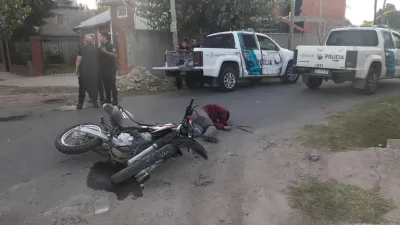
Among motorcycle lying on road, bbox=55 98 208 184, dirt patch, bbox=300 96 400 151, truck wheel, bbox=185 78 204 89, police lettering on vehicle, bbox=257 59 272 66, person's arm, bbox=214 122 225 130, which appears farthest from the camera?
truck wheel, bbox=185 78 204 89

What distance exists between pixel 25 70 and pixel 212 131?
52.5 feet

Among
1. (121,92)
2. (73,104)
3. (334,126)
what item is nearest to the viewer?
(334,126)

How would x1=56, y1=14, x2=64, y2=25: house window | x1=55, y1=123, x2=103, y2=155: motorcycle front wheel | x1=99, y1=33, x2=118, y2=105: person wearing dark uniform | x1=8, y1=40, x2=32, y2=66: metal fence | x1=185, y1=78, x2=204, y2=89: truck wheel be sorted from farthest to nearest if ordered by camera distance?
x1=56, y1=14, x2=64, y2=25: house window, x1=8, y1=40, x2=32, y2=66: metal fence, x1=185, y1=78, x2=204, y2=89: truck wheel, x1=99, y1=33, x2=118, y2=105: person wearing dark uniform, x1=55, y1=123, x2=103, y2=155: motorcycle front wheel

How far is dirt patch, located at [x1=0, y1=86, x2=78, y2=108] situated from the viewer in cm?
1019

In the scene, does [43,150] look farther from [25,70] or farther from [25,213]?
[25,70]

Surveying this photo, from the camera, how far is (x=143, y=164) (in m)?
4.32

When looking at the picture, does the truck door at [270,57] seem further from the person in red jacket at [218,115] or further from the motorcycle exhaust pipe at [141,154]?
the motorcycle exhaust pipe at [141,154]

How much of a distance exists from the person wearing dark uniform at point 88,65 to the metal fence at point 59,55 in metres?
11.6

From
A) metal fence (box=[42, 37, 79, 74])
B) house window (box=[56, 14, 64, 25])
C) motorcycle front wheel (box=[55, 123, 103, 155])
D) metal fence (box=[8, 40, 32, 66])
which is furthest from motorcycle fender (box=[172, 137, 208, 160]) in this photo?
house window (box=[56, 14, 64, 25])

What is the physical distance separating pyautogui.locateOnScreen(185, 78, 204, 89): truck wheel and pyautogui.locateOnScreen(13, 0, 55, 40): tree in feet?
49.1

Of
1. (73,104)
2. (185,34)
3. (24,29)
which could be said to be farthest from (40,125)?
(24,29)

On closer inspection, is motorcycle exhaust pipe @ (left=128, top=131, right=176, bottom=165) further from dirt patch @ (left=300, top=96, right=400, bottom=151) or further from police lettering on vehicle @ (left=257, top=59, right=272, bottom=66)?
police lettering on vehicle @ (left=257, top=59, right=272, bottom=66)

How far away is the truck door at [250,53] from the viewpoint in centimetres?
1145

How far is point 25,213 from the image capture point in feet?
12.3
